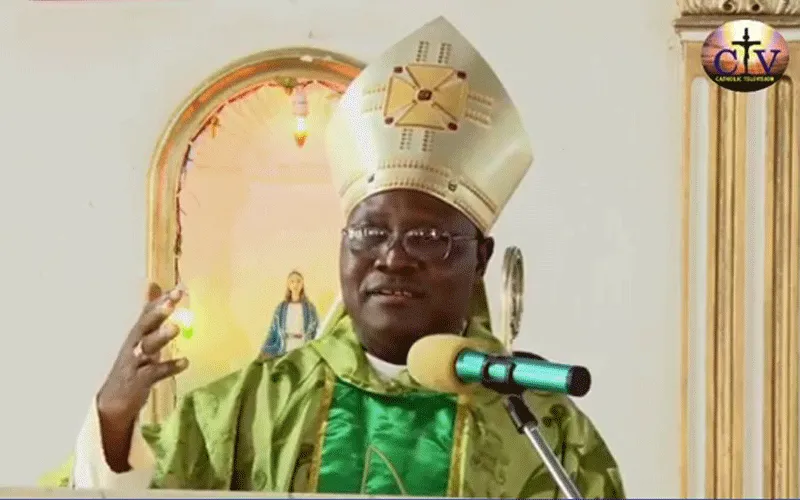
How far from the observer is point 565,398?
280 cm

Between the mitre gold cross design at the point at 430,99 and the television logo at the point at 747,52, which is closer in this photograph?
the mitre gold cross design at the point at 430,99

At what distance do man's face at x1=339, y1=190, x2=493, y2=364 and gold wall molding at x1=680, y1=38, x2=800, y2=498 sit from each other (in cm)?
82

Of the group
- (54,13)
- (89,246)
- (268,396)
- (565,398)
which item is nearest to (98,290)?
(89,246)

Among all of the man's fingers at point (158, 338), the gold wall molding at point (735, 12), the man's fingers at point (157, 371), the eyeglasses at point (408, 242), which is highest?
the gold wall molding at point (735, 12)

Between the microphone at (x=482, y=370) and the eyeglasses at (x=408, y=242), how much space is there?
52cm

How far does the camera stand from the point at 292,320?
137 inches

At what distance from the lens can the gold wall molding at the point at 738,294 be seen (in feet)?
11.5

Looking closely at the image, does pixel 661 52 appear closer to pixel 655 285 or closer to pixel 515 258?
pixel 655 285

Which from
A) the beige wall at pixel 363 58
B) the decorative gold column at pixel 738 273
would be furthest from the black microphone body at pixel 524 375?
the decorative gold column at pixel 738 273

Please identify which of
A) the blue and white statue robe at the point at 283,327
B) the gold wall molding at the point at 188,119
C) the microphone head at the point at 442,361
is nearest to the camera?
the microphone head at the point at 442,361

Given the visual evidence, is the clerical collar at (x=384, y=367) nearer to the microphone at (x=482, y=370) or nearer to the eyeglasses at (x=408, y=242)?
the eyeglasses at (x=408, y=242)

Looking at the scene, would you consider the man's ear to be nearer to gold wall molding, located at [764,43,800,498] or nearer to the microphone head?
the microphone head

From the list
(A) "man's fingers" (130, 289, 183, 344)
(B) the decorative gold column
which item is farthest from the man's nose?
(B) the decorative gold column

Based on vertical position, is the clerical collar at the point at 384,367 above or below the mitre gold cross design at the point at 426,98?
below
